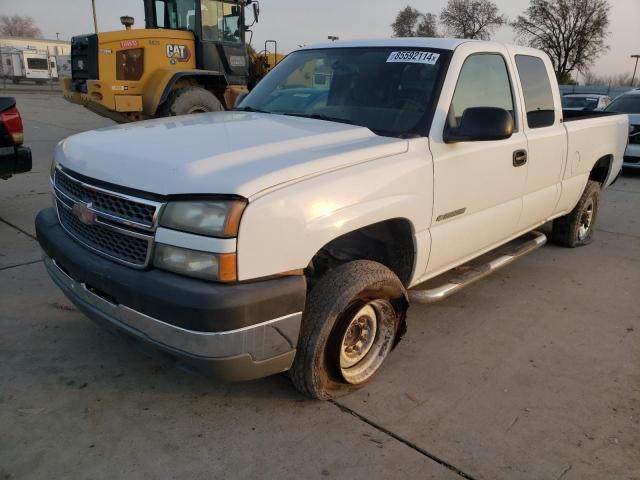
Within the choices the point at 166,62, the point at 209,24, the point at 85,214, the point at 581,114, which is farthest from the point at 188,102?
the point at 85,214

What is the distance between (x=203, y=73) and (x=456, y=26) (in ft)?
166

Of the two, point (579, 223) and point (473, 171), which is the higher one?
point (473, 171)

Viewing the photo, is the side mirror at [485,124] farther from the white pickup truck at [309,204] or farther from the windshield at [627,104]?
the windshield at [627,104]

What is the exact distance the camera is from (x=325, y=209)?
95.1 inches

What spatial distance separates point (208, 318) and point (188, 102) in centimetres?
883

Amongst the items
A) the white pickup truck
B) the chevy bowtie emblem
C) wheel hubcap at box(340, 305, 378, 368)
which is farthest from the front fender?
the chevy bowtie emblem

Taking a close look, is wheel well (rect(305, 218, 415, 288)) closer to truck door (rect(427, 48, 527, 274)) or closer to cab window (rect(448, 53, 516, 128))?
truck door (rect(427, 48, 527, 274))

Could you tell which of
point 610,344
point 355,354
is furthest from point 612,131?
point 355,354

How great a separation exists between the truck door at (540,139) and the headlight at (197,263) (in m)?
2.69

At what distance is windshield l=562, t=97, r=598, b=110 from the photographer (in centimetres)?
1475

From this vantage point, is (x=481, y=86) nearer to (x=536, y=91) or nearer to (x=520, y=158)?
(x=520, y=158)

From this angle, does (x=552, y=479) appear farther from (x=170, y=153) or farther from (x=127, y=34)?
(x=127, y=34)

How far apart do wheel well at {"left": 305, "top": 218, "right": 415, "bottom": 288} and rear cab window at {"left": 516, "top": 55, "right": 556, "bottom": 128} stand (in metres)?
1.64

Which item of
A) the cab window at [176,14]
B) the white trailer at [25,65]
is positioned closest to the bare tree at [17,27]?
the white trailer at [25,65]
